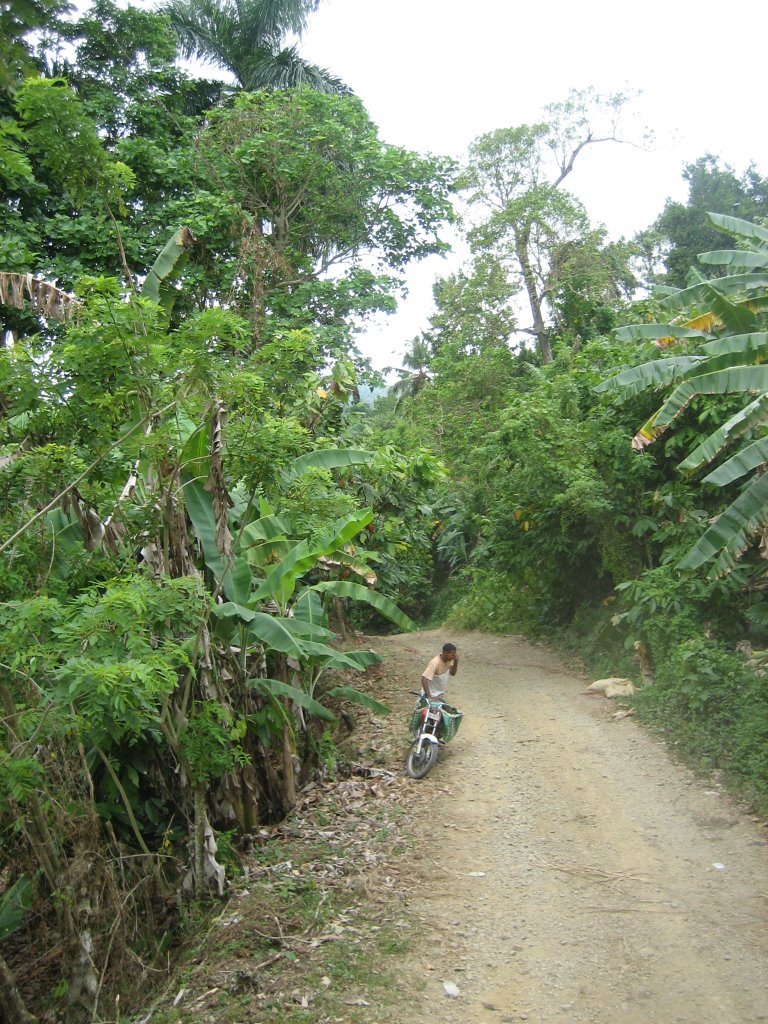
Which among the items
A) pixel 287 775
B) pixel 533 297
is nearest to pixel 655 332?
pixel 287 775

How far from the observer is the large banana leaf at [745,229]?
1098 centimetres

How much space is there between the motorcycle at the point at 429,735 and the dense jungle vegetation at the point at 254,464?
3.69ft

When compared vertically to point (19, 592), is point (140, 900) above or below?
below

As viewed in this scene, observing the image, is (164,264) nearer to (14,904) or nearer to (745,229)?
(14,904)

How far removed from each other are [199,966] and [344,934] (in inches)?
40.3

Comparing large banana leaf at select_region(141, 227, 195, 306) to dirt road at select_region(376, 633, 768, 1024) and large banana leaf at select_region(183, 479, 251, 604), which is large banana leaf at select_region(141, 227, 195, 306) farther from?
dirt road at select_region(376, 633, 768, 1024)

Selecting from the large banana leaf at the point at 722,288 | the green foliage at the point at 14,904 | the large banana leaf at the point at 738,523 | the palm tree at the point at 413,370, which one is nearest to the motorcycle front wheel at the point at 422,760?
the large banana leaf at the point at 738,523

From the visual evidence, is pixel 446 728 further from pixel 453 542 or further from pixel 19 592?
pixel 453 542

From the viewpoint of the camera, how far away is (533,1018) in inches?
204

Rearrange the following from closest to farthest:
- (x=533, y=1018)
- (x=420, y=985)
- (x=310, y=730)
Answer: (x=533, y=1018) → (x=420, y=985) → (x=310, y=730)

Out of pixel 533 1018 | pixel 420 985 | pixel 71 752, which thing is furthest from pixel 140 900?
pixel 533 1018

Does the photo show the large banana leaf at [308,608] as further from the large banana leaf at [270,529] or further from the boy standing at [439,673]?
the boy standing at [439,673]

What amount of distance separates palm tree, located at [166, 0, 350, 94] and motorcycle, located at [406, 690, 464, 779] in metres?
16.1

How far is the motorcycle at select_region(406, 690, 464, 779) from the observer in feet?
31.0
